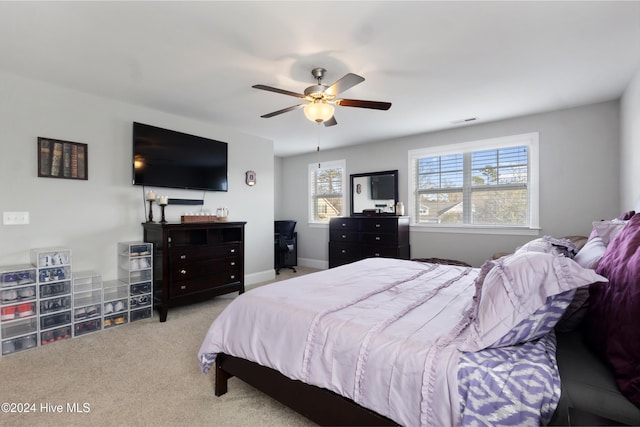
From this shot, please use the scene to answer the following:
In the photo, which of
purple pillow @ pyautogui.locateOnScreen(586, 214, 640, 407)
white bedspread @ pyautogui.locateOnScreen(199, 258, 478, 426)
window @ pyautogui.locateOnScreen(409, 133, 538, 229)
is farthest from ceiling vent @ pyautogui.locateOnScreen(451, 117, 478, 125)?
purple pillow @ pyautogui.locateOnScreen(586, 214, 640, 407)

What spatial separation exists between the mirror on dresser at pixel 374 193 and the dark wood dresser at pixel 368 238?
1.47 feet

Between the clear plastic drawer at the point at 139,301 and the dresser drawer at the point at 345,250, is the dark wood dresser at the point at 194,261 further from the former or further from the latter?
the dresser drawer at the point at 345,250

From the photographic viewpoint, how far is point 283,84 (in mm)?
2896

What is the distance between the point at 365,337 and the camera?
4.23ft

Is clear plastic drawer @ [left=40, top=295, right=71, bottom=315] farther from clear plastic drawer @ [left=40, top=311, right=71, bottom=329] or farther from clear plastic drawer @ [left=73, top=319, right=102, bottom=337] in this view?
clear plastic drawer @ [left=73, top=319, right=102, bottom=337]

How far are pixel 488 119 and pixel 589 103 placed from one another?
1025 mm

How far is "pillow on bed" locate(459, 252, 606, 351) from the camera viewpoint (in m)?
1.05

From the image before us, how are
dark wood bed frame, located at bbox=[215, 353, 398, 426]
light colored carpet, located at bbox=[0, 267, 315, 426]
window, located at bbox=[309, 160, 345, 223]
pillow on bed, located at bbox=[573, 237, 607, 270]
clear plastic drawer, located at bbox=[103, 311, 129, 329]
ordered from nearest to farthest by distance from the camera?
dark wood bed frame, located at bbox=[215, 353, 398, 426] → pillow on bed, located at bbox=[573, 237, 607, 270] → light colored carpet, located at bbox=[0, 267, 315, 426] → clear plastic drawer, located at bbox=[103, 311, 129, 329] → window, located at bbox=[309, 160, 345, 223]

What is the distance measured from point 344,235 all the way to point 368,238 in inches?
18.0

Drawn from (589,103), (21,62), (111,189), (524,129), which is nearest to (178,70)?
(21,62)

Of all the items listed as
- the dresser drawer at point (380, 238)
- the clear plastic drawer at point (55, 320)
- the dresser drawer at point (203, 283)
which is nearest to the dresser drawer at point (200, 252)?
the dresser drawer at point (203, 283)

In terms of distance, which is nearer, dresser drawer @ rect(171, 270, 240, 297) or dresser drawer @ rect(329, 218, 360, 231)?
dresser drawer @ rect(171, 270, 240, 297)

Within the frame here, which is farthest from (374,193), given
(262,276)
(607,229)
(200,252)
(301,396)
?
(301,396)

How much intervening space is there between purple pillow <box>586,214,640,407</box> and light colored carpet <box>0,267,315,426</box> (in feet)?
4.69
